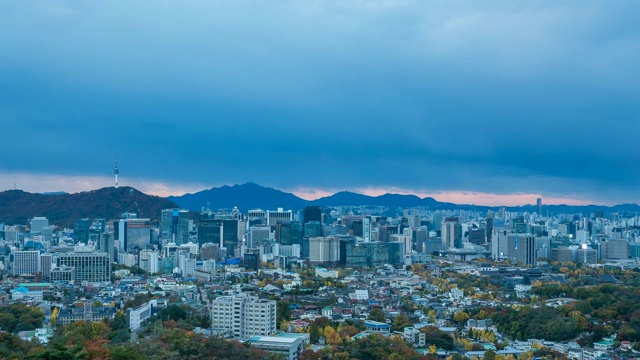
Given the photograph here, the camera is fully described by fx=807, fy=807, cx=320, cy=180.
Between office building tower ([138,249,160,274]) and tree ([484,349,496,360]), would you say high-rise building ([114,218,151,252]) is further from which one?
tree ([484,349,496,360])

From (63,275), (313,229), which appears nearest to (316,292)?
(63,275)

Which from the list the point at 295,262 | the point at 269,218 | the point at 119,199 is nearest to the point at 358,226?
the point at 269,218

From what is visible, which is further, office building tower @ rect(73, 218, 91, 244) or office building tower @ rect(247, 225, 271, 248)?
office building tower @ rect(247, 225, 271, 248)

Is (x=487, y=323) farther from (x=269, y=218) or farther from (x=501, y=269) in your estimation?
(x=269, y=218)

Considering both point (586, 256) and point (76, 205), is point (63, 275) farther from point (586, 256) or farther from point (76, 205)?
point (76, 205)

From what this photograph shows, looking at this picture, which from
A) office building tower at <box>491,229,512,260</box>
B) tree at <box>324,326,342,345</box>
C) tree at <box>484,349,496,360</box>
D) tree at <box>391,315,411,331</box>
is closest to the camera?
tree at <box>484,349,496,360</box>

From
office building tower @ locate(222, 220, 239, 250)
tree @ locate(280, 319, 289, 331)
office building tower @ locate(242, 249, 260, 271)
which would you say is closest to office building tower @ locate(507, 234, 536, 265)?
office building tower @ locate(242, 249, 260, 271)
